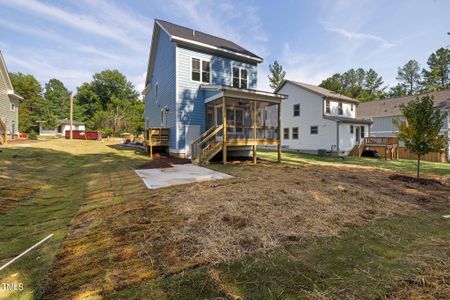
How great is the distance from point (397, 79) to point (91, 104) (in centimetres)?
7851

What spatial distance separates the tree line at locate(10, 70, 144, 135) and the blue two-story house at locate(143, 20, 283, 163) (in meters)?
31.4

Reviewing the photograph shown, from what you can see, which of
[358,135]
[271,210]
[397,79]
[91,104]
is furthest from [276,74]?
[271,210]

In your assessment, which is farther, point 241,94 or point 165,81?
point 165,81

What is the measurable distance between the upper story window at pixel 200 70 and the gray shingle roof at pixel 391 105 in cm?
2156

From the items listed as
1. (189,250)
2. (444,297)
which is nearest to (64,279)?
(189,250)

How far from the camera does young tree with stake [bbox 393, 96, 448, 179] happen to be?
8859 millimetres

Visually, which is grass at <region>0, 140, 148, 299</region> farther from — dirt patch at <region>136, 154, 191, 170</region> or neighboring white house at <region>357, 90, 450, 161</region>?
neighboring white house at <region>357, 90, 450, 161</region>

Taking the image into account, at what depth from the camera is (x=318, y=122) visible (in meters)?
22.7

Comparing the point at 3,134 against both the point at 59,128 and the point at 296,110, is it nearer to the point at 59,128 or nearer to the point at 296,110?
the point at 296,110

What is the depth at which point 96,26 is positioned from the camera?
16297 millimetres

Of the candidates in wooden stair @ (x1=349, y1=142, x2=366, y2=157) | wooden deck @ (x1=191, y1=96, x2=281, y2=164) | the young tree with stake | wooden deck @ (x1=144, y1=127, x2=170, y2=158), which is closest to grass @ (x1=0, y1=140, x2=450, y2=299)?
the young tree with stake

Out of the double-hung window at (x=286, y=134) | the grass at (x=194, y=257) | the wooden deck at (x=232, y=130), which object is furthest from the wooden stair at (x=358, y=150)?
the grass at (x=194, y=257)

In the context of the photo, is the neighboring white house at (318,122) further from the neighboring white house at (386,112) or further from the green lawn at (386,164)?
the green lawn at (386,164)

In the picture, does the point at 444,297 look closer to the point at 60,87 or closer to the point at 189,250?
the point at 189,250
